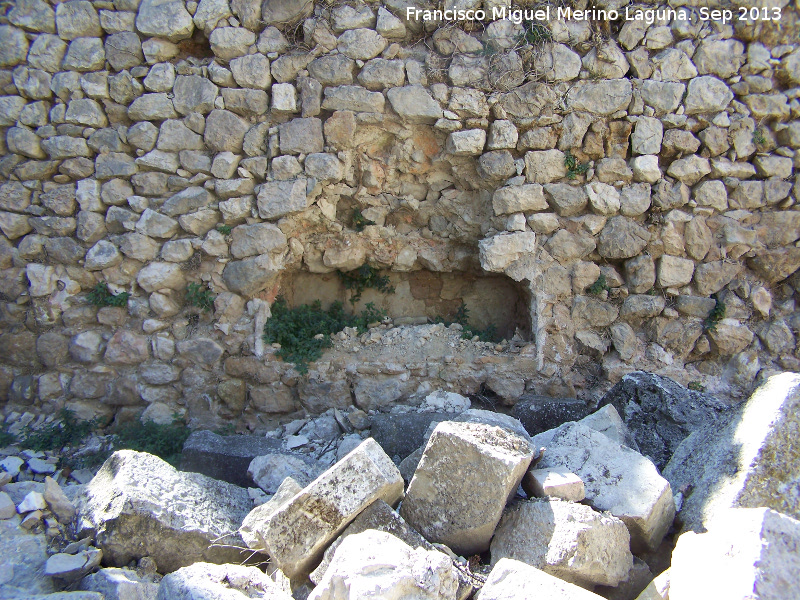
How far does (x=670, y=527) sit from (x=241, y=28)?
13.9ft

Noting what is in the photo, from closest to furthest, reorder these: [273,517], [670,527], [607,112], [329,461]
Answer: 1. [273,517]
2. [670,527]
3. [329,461]
4. [607,112]

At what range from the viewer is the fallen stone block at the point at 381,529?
7.29 ft

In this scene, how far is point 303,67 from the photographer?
156 inches

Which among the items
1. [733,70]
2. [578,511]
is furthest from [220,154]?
[733,70]

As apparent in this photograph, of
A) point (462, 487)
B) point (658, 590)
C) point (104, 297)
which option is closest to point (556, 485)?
point (462, 487)

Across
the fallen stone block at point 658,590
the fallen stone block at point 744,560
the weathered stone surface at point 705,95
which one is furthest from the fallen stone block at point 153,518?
the weathered stone surface at point 705,95

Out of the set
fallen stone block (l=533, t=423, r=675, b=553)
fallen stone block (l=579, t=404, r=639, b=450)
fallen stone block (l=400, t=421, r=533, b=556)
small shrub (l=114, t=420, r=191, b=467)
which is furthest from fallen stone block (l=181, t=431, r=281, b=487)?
fallen stone block (l=579, t=404, r=639, b=450)

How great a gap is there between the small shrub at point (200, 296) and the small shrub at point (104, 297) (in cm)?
50

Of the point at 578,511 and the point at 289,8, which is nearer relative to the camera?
the point at 578,511

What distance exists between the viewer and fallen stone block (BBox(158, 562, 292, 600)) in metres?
1.94

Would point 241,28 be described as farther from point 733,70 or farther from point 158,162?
point 733,70

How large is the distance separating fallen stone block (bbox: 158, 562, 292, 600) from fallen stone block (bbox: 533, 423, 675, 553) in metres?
1.44

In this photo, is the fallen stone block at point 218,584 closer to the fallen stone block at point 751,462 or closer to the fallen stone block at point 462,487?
the fallen stone block at point 462,487

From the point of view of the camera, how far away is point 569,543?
2178 mm
